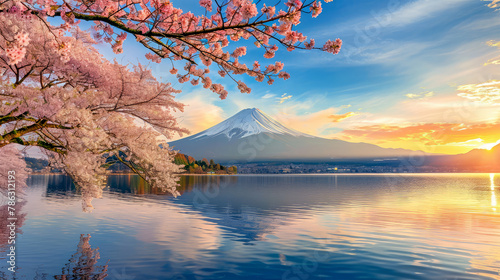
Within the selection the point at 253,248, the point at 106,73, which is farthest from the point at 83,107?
the point at 253,248

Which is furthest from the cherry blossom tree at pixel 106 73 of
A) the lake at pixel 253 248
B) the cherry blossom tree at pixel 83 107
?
Answer: the lake at pixel 253 248

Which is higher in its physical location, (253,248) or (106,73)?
(106,73)

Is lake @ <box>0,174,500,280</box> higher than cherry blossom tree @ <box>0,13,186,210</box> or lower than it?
lower

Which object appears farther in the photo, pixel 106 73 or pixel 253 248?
pixel 253 248

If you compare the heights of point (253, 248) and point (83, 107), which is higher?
point (83, 107)

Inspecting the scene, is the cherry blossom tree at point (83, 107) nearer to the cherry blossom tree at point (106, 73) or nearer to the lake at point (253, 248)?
the cherry blossom tree at point (106, 73)

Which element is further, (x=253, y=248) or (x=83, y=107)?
(x=253, y=248)

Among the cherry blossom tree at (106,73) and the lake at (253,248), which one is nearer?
the cherry blossom tree at (106,73)

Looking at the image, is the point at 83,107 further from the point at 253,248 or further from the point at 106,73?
the point at 253,248

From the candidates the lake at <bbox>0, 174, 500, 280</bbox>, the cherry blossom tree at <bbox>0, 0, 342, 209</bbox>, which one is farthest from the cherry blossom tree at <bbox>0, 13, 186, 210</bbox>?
the lake at <bbox>0, 174, 500, 280</bbox>

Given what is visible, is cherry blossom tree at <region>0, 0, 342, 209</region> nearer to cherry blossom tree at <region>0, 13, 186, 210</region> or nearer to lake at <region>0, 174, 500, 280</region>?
cherry blossom tree at <region>0, 13, 186, 210</region>

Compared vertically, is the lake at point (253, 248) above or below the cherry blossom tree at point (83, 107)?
below

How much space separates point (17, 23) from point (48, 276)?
8206 mm

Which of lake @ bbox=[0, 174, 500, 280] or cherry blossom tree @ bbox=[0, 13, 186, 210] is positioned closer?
cherry blossom tree @ bbox=[0, 13, 186, 210]
